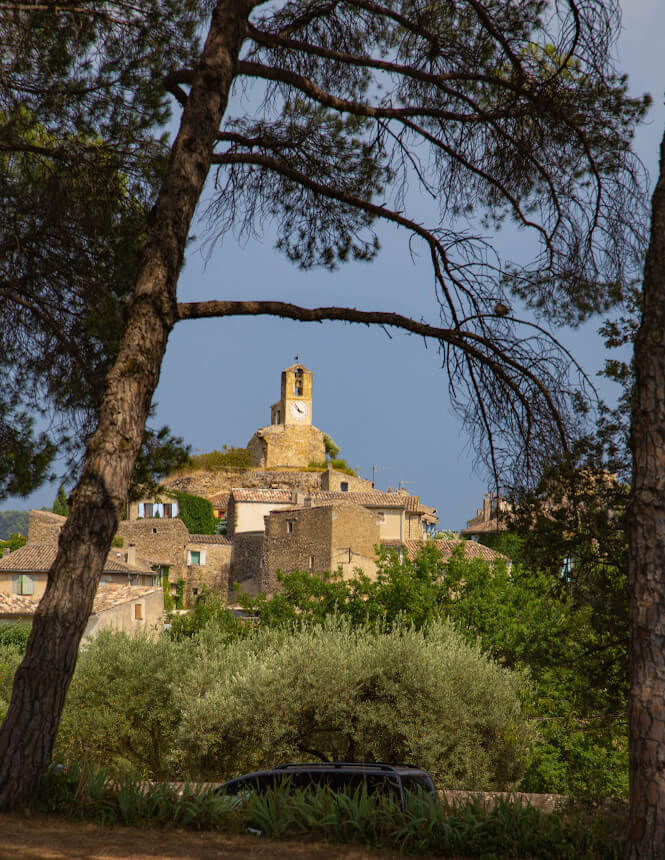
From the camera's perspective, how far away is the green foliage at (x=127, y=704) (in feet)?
61.4

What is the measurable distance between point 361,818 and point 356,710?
37.4 ft

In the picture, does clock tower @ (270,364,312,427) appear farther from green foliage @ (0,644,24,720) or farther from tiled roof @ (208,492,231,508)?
green foliage @ (0,644,24,720)

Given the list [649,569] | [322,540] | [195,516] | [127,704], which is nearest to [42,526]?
[195,516]

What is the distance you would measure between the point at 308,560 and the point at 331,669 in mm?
31726

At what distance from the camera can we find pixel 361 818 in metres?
5.80

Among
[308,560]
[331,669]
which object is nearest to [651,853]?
[331,669]

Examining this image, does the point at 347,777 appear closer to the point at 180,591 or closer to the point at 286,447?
the point at 180,591

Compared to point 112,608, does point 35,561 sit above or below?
above

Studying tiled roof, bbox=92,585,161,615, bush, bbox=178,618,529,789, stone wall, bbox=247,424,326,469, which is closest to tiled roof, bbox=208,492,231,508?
stone wall, bbox=247,424,326,469

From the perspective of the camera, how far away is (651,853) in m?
4.59

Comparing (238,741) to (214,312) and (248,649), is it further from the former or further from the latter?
(214,312)

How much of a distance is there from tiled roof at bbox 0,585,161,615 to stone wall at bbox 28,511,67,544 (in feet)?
54.7

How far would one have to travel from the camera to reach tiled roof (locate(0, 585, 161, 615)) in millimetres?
35503

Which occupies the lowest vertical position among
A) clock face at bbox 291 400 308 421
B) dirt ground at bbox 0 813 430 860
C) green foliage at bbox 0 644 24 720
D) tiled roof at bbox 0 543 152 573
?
green foliage at bbox 0 644 24 720
